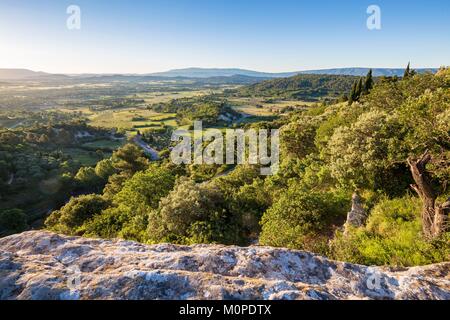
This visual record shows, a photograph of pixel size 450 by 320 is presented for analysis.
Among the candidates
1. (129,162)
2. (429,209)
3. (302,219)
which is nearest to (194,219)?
(302,219)

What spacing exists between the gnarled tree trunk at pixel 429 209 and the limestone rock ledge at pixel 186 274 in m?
2.96

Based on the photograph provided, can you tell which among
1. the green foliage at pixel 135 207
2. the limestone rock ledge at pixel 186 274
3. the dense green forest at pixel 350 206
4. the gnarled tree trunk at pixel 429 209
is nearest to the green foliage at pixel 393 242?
the dense green forest at pixel 350 206

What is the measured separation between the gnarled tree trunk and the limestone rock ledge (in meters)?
2.96

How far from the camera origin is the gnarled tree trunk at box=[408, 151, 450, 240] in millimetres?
8109

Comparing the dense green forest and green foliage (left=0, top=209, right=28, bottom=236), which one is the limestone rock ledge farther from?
green foliage (left=0, top=209, right=28, bottom=236)

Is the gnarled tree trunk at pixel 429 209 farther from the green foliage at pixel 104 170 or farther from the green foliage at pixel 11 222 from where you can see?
the green foliage at pixel 104 170

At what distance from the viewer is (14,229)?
46.4 meters

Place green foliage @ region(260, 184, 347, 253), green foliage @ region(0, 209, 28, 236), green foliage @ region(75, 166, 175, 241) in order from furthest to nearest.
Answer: green foliage @ region(0, 209, 28, 236)
green foliage @ region(75, 166, 175, 241)
green foliage @ region(260, 184, 347, 253)

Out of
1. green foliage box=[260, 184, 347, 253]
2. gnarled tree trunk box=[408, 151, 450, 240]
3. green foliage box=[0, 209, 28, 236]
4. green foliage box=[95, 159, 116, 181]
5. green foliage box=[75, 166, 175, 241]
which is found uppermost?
gnarled tree trunk box=[408, 151, 450, 240]

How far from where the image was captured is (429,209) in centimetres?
892

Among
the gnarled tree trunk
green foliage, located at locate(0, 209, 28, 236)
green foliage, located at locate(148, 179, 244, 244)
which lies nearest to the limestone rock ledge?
the gnarled tree trunk

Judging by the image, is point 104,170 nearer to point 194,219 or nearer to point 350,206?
point 194,219

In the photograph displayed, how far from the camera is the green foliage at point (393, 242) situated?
7.45m

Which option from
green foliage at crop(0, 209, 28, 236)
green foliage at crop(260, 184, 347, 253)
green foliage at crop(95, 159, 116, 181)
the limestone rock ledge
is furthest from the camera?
green foliage at crop(95, 159, 116, 181)
